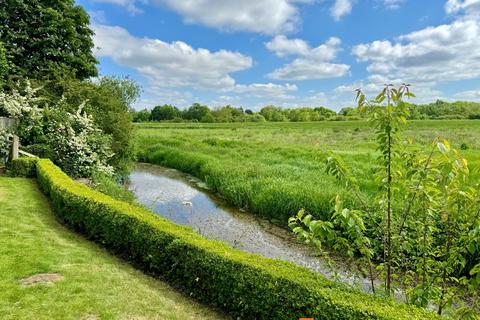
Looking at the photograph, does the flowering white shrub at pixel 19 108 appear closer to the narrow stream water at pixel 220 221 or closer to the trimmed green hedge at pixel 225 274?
the narrow stream water at pixel 220 221

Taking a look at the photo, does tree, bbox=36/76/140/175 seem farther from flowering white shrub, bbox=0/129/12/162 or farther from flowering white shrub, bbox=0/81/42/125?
flowering white shrub, bbox=0/129/12/162

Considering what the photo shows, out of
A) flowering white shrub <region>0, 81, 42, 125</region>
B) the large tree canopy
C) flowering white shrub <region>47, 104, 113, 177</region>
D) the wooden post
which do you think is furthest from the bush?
the large tree canopy

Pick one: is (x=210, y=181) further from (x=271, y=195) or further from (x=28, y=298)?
(x=28, y=298)

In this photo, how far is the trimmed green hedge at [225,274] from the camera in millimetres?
3500

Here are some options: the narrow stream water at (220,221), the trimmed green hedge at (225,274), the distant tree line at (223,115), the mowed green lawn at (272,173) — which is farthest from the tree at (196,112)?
the trimmed green hedge at (225,274)

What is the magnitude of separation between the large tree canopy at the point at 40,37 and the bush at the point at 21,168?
8.58m

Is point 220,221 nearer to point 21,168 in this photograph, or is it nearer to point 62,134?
point 62,134

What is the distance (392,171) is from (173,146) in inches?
958

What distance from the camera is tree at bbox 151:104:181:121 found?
96.5m

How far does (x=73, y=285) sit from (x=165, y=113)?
95.7 metres

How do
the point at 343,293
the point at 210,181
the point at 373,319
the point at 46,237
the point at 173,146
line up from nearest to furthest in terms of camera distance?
the point at 373,319 < the point at 343,293 < the point at 46,237 < the point at 210,181 < the point at 173,146

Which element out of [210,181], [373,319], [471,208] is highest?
[471,208]

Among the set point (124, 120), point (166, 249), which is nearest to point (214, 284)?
point (166, 249)

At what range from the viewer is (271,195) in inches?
460
